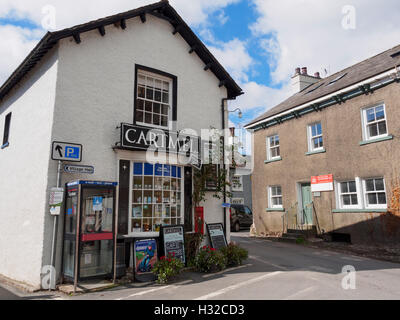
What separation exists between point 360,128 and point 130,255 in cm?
1049

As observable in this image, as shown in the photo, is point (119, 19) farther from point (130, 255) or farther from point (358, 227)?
point (358, 227)

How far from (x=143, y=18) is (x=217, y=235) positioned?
23.4 ft

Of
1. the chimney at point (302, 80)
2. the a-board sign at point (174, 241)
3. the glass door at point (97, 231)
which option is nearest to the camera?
the glass door at point (97, 231)

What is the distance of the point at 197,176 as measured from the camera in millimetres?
10047

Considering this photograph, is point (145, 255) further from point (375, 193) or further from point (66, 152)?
point (375, 193)

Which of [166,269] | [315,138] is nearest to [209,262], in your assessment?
[166,269]

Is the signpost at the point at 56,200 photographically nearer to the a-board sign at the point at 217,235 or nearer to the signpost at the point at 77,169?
the signpost at the point at 77,169

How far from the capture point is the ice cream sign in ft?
47.1

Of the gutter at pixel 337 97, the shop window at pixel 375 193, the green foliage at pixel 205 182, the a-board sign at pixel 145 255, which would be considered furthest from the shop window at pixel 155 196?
the gutter at pixel 337 97

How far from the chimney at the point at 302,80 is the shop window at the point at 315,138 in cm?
572

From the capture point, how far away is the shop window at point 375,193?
12.4 metres

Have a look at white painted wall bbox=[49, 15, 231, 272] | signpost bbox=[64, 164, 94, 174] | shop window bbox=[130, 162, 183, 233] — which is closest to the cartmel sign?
white painted wall bbox=[49, 15, 231, 272]
